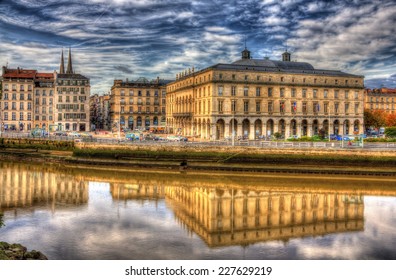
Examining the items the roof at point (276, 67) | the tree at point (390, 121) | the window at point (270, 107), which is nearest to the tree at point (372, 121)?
the tree at point (390, 121)

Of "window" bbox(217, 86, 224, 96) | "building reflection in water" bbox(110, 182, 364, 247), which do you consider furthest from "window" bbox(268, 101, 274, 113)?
"building reflection in water" bbox(110, 182, 364, 247)

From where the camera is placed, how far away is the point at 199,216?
69.6 feet

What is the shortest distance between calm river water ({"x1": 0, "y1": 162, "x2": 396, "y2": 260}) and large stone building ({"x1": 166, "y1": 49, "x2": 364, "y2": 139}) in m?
19.9

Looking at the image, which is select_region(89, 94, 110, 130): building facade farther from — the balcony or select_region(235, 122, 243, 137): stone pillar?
select_region(235, 122, 243, 137): stone pillar

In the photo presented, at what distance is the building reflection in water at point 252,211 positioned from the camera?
18.0m

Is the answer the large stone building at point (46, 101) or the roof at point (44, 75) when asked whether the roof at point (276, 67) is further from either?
the roof at point (44, 75)

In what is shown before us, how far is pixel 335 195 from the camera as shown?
26.9 metres

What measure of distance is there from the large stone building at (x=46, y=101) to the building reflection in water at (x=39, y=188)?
113 feet

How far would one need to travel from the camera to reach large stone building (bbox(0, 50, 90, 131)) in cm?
6944

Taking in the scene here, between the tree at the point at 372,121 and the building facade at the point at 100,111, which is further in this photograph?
the building facade at the point at 100,111

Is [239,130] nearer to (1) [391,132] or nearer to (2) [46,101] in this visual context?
(1) [391,132]

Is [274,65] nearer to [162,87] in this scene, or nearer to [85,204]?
[162,87]
